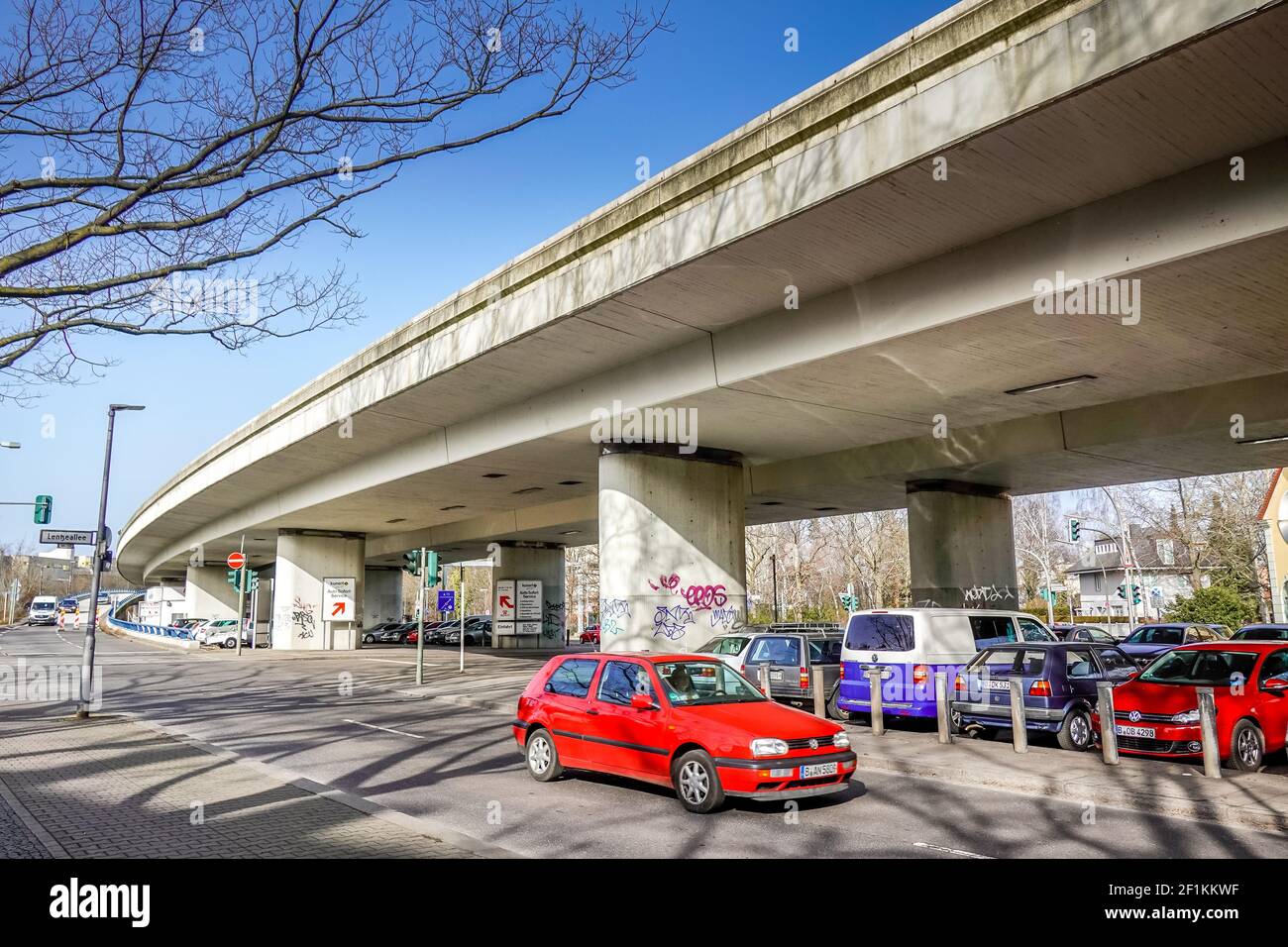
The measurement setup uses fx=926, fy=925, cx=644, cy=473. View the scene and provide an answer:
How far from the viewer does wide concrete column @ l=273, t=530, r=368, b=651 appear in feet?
138

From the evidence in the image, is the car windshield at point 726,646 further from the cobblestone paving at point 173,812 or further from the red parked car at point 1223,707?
the cobblestone paving at point 173,812

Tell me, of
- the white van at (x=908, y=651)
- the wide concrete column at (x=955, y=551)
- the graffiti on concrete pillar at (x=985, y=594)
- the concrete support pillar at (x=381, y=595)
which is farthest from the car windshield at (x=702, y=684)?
the concrete support pillar at (x=381, y=595)

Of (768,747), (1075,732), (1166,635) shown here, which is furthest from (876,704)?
(1166,635)

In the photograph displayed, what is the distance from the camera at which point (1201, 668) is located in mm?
11641

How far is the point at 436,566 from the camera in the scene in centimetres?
2389

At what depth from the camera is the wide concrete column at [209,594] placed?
69.6 m

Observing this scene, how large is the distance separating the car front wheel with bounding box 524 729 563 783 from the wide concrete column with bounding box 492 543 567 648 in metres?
36.8

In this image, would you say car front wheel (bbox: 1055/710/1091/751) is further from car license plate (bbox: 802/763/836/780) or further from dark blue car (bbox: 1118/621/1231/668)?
dark blue car (bbox: 1118/621/1231/668)

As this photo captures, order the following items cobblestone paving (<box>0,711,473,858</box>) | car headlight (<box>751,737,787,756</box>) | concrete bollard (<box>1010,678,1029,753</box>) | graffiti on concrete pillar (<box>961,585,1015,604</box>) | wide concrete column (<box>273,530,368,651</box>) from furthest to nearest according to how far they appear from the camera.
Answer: wide concrete column (<box>273,530,368,651</box>)
graffiti on concrete pillar (<box>961,585,1015,604</box>)
concrete bollard (<box>1010,678,1029,753</box>)
car headlight (<box>751,737,787,756</box>)
cobblestone paving (<box>0,711,473,858</box>)

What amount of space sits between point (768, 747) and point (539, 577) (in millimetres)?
41971

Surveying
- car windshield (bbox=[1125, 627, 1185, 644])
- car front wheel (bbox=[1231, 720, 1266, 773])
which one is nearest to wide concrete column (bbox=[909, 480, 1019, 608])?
car windshield (bbox=[1125, 627, 1185, 644])

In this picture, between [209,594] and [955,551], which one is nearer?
[955,551]

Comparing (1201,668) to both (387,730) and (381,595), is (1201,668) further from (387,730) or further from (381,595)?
(381,595)

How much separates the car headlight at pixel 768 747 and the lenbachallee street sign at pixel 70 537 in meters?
16.0
